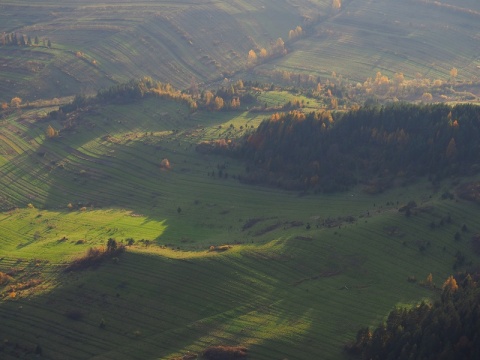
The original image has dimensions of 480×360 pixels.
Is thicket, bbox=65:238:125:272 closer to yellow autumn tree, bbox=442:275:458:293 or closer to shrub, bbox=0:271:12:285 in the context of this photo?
shrub, bbox=0:271:12:285

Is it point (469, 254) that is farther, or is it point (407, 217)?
point (407, 217)

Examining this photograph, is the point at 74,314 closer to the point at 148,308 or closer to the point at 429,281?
the point at 148,308

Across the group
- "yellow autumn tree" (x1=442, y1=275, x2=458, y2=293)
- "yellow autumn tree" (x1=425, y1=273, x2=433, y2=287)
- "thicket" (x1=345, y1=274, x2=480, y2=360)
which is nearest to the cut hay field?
"yellow autumn tree" (x1=425, y1=273, x2=433, y2=287)

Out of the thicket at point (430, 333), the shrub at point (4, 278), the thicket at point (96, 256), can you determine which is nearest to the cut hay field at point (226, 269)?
the shrub at point (4, 278)

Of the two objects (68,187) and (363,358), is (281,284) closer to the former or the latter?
(363,358)

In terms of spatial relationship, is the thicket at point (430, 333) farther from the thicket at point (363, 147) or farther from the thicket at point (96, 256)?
the thicket at point (363, 147)

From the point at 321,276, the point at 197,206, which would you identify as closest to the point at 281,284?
the point at 321,276
